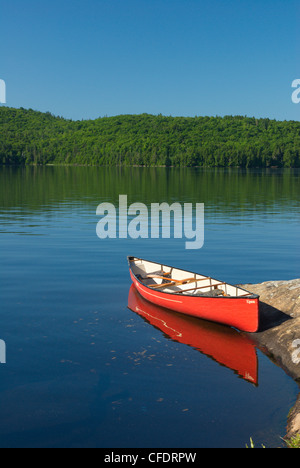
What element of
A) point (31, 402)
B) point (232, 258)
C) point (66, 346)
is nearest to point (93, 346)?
point (66, 346)

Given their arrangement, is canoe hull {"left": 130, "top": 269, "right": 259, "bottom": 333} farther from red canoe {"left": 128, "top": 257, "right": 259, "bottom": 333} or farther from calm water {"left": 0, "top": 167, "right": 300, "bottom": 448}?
calm water {"left": 0, "top": 167, "right": 300, "bottom": 448}

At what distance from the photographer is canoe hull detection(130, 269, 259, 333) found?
60.4ft

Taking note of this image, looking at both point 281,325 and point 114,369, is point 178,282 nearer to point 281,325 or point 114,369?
point 281,325

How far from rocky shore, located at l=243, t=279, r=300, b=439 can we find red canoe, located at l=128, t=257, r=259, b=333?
2.70 feet

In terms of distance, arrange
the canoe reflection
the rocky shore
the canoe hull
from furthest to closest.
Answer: the canoe hull → the canoe reflection → the rocky shore

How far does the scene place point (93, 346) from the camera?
17.0 metres

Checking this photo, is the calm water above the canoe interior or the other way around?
the other way around

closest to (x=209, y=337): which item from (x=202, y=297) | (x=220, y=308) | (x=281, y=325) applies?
(x=220, y=308)

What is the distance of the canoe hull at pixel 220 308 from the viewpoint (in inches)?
725

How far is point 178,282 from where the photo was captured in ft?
77.4

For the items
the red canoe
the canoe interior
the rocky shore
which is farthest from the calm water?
the canoe interior

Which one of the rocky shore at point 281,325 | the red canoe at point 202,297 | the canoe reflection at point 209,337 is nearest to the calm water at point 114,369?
Answer: the canoe reflection at point 209,337

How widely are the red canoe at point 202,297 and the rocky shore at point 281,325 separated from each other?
32.5 inches

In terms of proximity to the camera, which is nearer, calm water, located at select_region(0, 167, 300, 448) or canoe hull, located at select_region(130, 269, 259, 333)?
calm water, located at select_region(0, 167, 300, 448)
